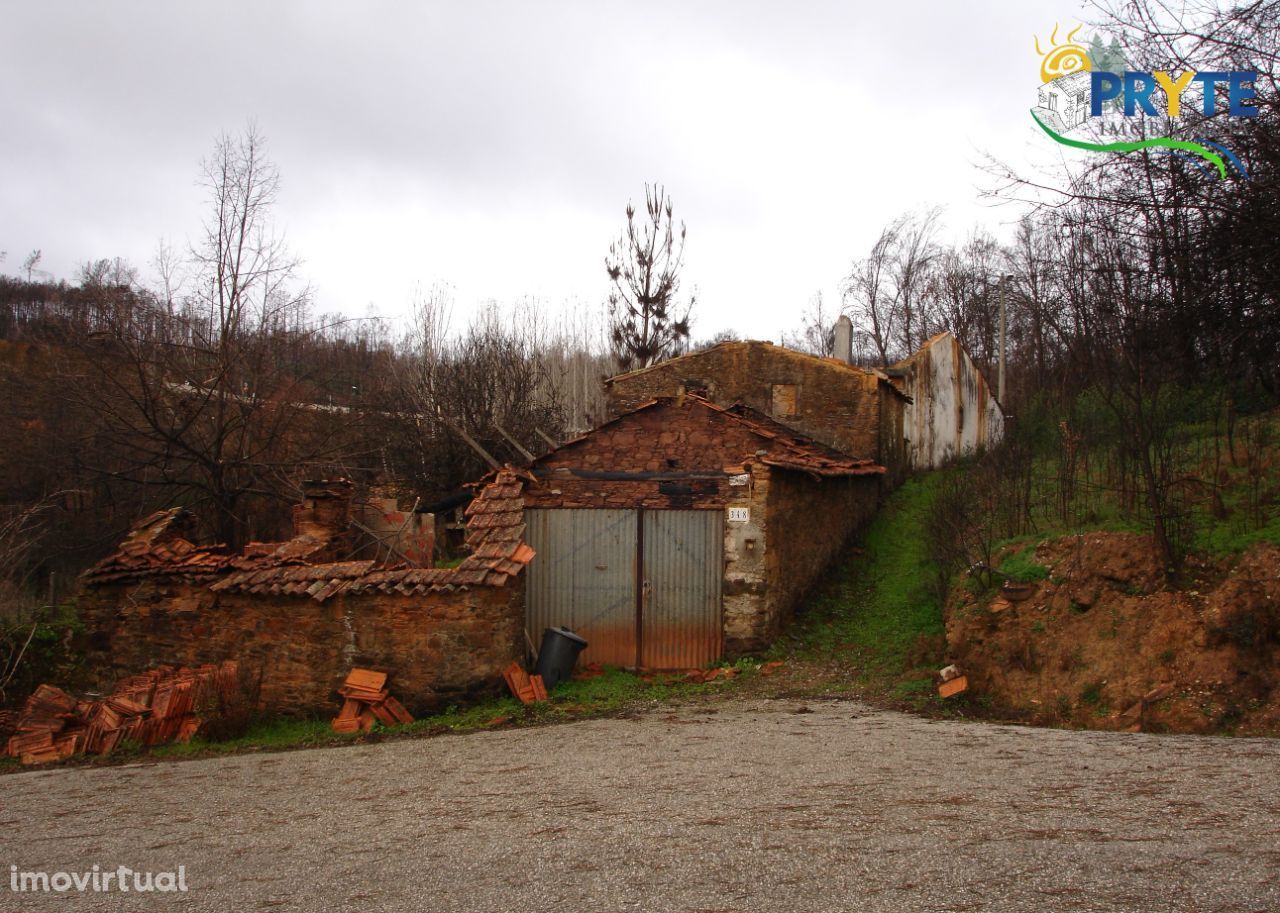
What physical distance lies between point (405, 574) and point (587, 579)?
9.91 ft

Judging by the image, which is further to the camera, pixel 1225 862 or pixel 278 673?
pixel 278 673

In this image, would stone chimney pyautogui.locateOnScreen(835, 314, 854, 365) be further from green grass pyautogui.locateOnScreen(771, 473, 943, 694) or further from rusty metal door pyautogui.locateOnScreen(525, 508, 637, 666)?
rusty metal door pyautogui.locateOnScreen(525, 508, 637, 666)

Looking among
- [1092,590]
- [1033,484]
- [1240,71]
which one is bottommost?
[1092,590]

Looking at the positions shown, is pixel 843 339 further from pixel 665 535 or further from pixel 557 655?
pixel 557 655

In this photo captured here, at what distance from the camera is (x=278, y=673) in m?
11.0

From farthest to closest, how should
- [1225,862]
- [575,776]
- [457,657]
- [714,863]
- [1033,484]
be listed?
[1033,484] < [457,657] < [575,776] < [714,863] < [1225,862]

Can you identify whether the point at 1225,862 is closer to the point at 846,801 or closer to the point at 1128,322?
the point at 846,801

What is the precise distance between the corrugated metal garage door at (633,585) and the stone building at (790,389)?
20.3 ft

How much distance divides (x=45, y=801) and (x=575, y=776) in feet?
16.2

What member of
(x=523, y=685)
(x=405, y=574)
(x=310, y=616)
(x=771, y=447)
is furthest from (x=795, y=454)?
(x=310, y=616)

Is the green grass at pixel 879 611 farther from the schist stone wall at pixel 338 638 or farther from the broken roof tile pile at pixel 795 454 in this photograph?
the schist stone wall at pixel 338 638

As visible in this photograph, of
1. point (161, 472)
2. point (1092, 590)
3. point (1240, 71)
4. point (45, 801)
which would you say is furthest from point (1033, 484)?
point (161, 472)

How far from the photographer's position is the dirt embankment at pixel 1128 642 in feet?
27.6

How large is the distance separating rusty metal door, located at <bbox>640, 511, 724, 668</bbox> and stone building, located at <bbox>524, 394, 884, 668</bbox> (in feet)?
0.05
